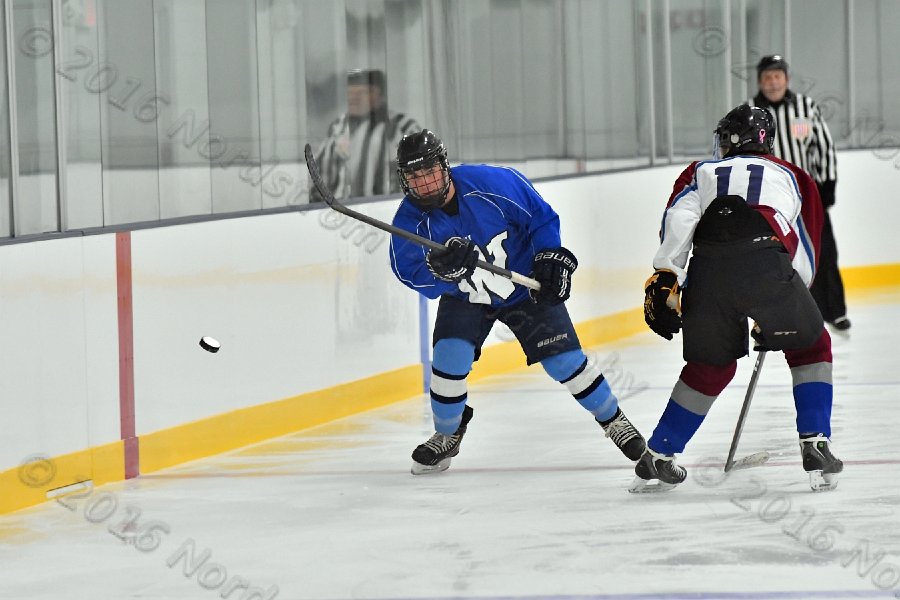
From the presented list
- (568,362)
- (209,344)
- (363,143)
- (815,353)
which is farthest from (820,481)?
(363,143)

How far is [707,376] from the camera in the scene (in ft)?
13.3

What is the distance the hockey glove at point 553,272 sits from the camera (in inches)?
167

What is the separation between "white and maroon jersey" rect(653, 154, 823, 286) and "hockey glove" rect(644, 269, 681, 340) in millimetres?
25

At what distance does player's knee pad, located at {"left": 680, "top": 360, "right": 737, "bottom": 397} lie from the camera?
4.06 metres

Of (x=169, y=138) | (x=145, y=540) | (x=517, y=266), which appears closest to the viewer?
(x=145, y=540)

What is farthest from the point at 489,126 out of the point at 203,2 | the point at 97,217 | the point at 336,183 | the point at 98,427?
the point at 98,427

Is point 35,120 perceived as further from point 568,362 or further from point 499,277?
point 568,362

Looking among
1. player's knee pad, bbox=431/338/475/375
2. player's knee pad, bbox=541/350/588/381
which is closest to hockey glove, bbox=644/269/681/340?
player's knee pad, bbox=541/350/588/381

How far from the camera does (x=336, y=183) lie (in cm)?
628

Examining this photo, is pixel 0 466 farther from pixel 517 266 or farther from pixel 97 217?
pixel 517 266

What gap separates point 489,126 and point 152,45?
8.25 feet

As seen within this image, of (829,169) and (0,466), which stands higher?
(829,169)

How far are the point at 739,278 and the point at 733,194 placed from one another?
204 mm

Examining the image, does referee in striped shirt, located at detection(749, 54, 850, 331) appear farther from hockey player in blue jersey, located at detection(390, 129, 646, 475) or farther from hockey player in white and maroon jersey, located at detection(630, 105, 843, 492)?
hockey player in white and maroon jersey, located at detection(630, 105, 843, 492)
